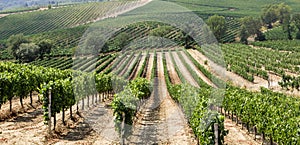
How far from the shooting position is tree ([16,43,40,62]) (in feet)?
234

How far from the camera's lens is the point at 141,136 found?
1803cm

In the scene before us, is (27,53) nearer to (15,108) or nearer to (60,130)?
(15,108)

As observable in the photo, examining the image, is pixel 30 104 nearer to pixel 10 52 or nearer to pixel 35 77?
pixel 35 77

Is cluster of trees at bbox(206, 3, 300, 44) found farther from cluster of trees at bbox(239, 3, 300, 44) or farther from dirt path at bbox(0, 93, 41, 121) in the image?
dirt path at bbox(0, 93, 41, 121)

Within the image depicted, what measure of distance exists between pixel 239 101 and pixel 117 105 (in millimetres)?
8308

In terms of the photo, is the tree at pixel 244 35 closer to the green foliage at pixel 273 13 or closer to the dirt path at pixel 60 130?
the green foliage at pixel 273 13

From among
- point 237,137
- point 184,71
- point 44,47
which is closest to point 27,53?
point 44,47

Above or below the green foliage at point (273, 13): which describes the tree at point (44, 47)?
below

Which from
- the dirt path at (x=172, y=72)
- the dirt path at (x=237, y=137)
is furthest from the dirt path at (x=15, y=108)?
the dirt path at (x=172, y=72)

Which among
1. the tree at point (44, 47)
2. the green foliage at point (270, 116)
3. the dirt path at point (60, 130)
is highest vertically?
the tree at point (44, 47)

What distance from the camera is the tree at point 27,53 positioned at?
71375 millimetres

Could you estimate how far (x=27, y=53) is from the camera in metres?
71.4

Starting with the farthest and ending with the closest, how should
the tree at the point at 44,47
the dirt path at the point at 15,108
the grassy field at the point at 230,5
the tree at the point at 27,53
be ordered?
the grassy field at the point at 230,5 < the tree at the point at 44,47 < the tree at the point at 27,53 < the dirt path at the point at 15,108

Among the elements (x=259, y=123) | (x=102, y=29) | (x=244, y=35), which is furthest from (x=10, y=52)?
(x=259, y=123)
